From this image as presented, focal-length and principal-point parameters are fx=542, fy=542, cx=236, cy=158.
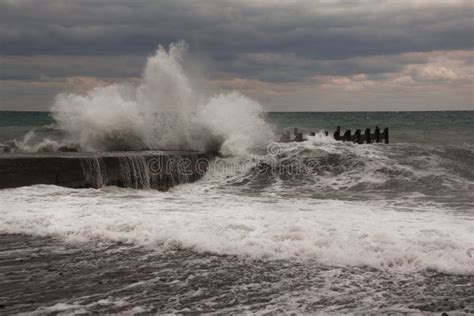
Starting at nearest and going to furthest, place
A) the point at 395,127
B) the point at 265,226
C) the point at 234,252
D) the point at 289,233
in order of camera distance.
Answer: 1. the point at 234,252
2. the point at 289,233
3. the point at 265,226
4. the point at 395,127

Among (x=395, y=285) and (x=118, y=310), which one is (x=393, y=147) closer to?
(x=395, y=285)

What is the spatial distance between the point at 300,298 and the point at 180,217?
320 centimetres

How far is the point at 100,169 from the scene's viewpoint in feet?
37.1

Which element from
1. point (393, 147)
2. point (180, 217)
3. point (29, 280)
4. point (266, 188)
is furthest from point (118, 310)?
point (393, 147)

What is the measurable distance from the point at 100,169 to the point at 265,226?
5537 millimetres

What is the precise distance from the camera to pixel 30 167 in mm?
10352

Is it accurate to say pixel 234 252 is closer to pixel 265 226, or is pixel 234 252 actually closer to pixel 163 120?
pixel 265 226

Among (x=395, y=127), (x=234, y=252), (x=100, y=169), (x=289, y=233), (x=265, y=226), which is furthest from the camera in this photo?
(x=395, y=127)

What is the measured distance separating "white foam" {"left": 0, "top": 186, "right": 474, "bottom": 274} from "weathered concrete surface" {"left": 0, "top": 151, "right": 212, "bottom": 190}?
1.02 meters

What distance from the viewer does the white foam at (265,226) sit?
5.79 m

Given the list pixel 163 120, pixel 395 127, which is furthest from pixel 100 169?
pixel 395 127

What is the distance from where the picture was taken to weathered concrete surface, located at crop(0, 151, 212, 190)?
10258 mm

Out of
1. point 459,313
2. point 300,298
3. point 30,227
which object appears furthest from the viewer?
point 30,227

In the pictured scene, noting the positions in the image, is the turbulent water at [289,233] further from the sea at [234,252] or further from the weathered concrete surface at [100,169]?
the weathered concrete surface at [100,169]
